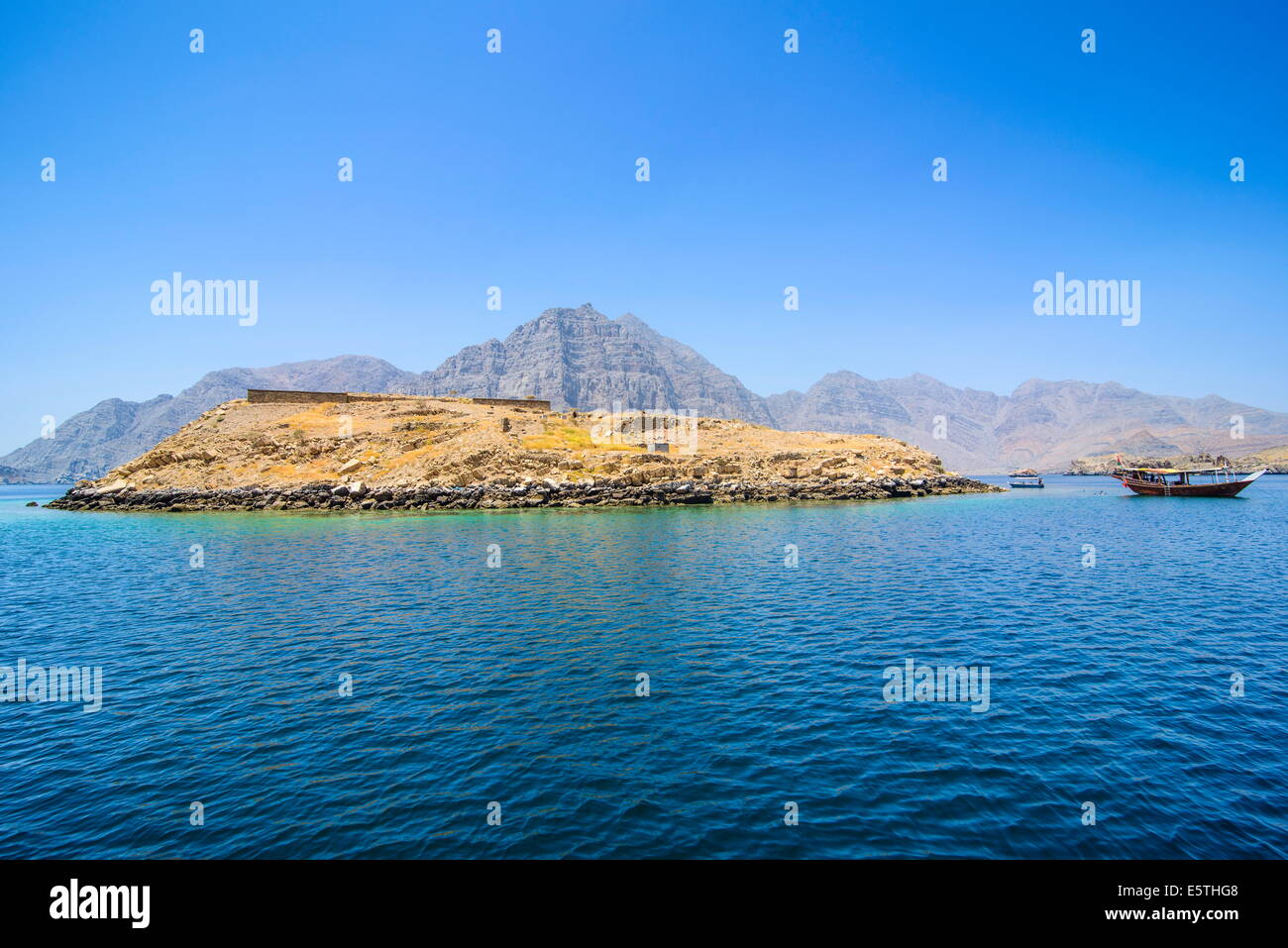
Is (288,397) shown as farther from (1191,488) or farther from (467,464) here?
(1191,488)

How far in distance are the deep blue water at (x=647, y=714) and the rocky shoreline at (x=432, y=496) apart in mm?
51358

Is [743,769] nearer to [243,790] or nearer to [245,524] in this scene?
[243,790]

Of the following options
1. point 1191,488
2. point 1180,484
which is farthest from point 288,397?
point 1180,484

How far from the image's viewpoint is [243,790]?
16.4 metres

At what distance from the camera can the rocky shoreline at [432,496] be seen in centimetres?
9912

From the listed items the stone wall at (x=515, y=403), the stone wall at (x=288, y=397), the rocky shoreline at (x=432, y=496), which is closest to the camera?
the rocky shoreline at (x=432, y=496)

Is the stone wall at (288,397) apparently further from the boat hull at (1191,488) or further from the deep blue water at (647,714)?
the boat hull at (1191,488)

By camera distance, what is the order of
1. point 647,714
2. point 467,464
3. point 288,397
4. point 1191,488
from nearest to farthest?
1. point 647,714
2. point 467,464
3. point 1191,488
4. point 288,397

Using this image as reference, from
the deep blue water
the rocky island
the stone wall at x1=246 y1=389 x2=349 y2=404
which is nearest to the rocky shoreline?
the rocky island

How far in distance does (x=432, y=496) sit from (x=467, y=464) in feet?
40.4

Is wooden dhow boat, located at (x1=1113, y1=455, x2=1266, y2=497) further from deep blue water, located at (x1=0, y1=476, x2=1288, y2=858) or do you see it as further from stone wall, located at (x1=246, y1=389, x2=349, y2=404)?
stone wall, located at (x1=246, y1=389, x2=349, y2=404)

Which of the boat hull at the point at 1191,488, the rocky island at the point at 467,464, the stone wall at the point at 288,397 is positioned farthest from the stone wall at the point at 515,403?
the boat hull at the point at 1191,488

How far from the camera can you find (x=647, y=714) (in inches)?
838

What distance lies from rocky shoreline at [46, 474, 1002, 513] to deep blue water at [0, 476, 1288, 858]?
51.4 metres
